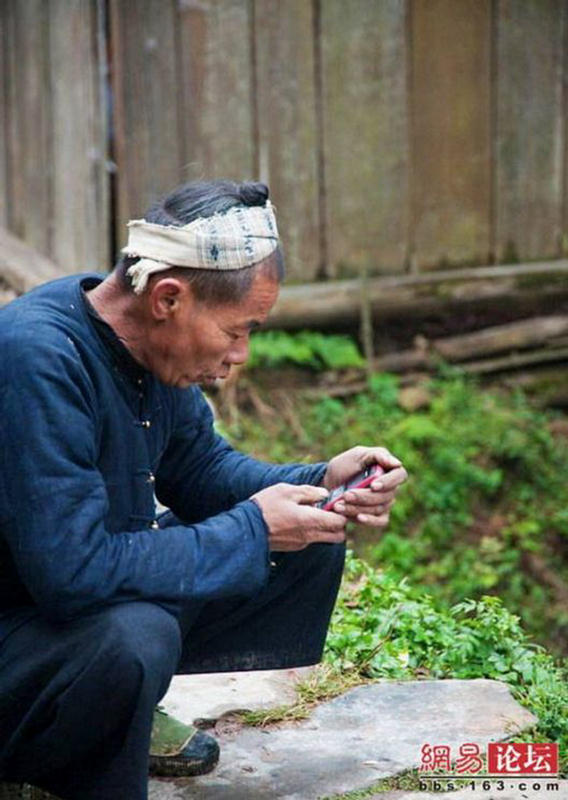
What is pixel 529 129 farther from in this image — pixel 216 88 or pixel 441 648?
pixel 441 648

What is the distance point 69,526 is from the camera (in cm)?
264

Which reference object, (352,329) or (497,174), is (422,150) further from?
(352,329)

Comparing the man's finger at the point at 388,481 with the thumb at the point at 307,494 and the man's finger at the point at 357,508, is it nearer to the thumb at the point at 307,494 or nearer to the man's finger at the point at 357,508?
the man's finger at the point at 357,508

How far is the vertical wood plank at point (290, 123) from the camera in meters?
6.86

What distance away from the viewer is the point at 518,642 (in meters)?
4.03

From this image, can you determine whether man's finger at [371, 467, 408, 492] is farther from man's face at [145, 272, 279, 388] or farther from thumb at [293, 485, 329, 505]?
man's face at [145, 272, 279, 388]

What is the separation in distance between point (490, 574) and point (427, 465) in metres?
0.70

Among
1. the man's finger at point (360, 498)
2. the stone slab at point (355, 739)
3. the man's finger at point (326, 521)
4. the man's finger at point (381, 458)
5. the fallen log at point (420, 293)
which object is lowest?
the stone slab at point (355, 739)

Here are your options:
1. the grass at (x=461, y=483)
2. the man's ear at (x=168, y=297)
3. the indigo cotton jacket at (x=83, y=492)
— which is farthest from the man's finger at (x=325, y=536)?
the grass at (x=461, y=483)

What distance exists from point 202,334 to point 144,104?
4.11 metres

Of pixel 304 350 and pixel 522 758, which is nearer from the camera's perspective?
pixel 522 758

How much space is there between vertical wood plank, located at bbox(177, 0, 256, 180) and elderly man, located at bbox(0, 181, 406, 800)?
3.84 m

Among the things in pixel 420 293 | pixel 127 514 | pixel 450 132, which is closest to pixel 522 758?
pixel 127 514

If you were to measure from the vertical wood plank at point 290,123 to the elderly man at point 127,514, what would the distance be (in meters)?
3.90
